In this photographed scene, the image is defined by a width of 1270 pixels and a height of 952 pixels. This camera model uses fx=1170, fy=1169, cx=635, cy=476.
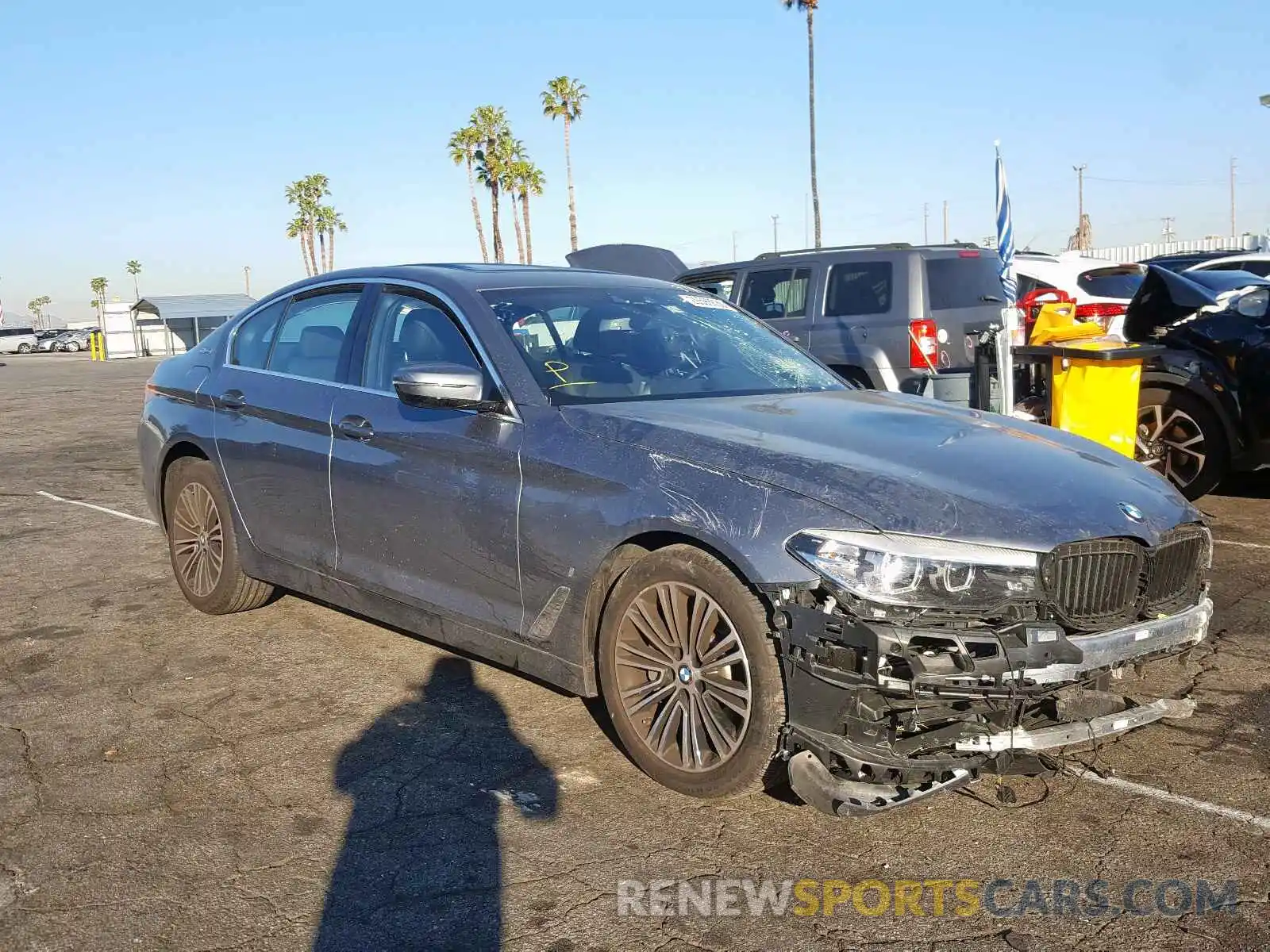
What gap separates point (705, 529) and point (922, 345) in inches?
276

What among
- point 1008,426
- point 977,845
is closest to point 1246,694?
point 1008,426

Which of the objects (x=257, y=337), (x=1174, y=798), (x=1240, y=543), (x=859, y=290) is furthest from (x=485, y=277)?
(x=859, y=290)

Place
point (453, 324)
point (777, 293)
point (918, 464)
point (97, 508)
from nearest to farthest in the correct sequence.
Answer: point (918, 464) → point (453, 324) → point (97, 508) → point (777, 293)

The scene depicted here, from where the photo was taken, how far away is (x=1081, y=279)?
1309 centimetres

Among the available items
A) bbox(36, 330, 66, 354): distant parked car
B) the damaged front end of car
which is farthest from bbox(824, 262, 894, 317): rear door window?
bbox(36, 330, 66, 354): distant parked car

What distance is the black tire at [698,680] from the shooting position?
3.41 meters

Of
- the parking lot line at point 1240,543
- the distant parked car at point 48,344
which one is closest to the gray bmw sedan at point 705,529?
the parking lot line at point 1240,543

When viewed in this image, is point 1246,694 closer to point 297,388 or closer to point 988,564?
point 988,564

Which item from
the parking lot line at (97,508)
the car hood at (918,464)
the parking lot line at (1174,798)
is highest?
the car hood at (918,464)

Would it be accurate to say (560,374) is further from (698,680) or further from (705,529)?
(698,680)

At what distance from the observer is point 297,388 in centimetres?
525

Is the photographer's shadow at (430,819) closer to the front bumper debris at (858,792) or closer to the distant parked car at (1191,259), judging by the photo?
the front bumper debris at (858,792)

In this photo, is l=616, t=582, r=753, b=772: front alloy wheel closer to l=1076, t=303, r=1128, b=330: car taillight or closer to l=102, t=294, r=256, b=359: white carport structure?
l=1076, t=303, r=1128, b=330: car taillight

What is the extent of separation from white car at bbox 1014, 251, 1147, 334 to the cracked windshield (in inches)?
311
